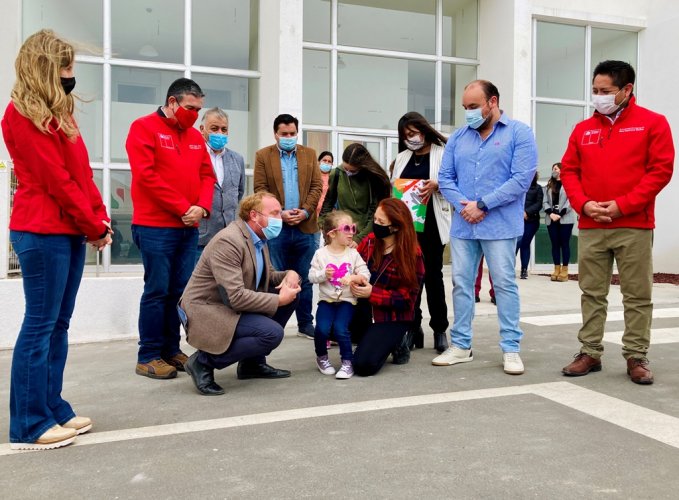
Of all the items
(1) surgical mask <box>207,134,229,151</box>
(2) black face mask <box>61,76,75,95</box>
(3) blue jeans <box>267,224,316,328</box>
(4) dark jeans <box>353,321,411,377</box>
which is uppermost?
(1) surgical mask <box>207,134,229,151</box>

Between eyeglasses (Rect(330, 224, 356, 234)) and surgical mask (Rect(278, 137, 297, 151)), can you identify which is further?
surgical mask (Rect(278, 137, 297, 151))

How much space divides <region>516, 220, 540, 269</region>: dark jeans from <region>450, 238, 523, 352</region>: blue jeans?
592 cm

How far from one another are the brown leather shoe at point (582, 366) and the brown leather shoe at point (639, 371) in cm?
23

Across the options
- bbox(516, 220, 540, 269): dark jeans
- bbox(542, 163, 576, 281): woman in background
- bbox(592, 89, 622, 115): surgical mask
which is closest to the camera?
bbox(592, 89, 622, 115): surgical mask

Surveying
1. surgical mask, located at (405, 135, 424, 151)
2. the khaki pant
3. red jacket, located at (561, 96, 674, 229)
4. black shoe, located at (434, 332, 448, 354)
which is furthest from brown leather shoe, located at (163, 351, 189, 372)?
red jacket, located at (561, 96, 674, 229)

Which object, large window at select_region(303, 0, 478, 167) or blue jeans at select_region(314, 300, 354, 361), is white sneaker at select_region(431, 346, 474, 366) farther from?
large window at select_region(303, 0, 478, 167)

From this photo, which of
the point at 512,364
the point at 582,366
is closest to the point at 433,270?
the point at 512,364

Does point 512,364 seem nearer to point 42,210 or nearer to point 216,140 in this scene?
point 216,140

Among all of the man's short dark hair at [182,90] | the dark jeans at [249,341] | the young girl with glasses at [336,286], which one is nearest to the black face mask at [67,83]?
the man's short dark hair at [182,90]

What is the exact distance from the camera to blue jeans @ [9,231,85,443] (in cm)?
311

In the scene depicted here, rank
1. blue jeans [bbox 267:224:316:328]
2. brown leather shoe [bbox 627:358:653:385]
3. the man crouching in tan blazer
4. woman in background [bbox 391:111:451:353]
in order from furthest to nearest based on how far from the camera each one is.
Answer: blue jeans [bbox 267:224:316:328], woman in background [bbox 391:111:451:353], brown leather shoe [bbox 627:358:653:385], the man crouching in tan blazer

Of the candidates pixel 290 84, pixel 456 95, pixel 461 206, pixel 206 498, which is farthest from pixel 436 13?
pixel 206 498

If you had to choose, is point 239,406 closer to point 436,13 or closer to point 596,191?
point 596,191

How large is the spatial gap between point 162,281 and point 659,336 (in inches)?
175
